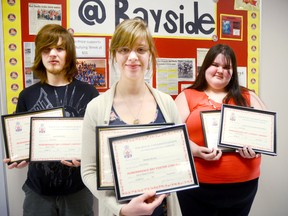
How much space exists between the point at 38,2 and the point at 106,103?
115 cm

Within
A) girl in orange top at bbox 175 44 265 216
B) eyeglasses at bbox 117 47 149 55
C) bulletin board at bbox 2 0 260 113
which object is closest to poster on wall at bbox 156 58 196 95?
bulletin board at bbox 2 0 260 113

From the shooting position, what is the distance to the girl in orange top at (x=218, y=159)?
1.68 m

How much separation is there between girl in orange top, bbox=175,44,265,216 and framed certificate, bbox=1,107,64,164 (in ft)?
2.80

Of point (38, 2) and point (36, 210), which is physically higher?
point (38, 2)

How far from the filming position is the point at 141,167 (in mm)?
990

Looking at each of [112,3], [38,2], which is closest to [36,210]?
[38,2]

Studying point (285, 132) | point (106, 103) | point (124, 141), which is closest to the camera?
point (124, 141)

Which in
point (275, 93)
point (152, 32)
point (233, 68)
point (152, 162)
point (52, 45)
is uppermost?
point (152, 32)

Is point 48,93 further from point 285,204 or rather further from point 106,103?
point 285,204

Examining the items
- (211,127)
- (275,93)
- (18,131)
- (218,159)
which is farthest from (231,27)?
(18,131)

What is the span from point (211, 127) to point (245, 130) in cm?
20

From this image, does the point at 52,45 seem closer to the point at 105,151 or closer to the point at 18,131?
the point at 18,131

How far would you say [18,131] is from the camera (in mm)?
1477

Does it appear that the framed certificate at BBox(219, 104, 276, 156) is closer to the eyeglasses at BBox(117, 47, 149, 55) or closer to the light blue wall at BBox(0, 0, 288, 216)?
the eyeglasses at BBox(117, 47, 149, 55)
